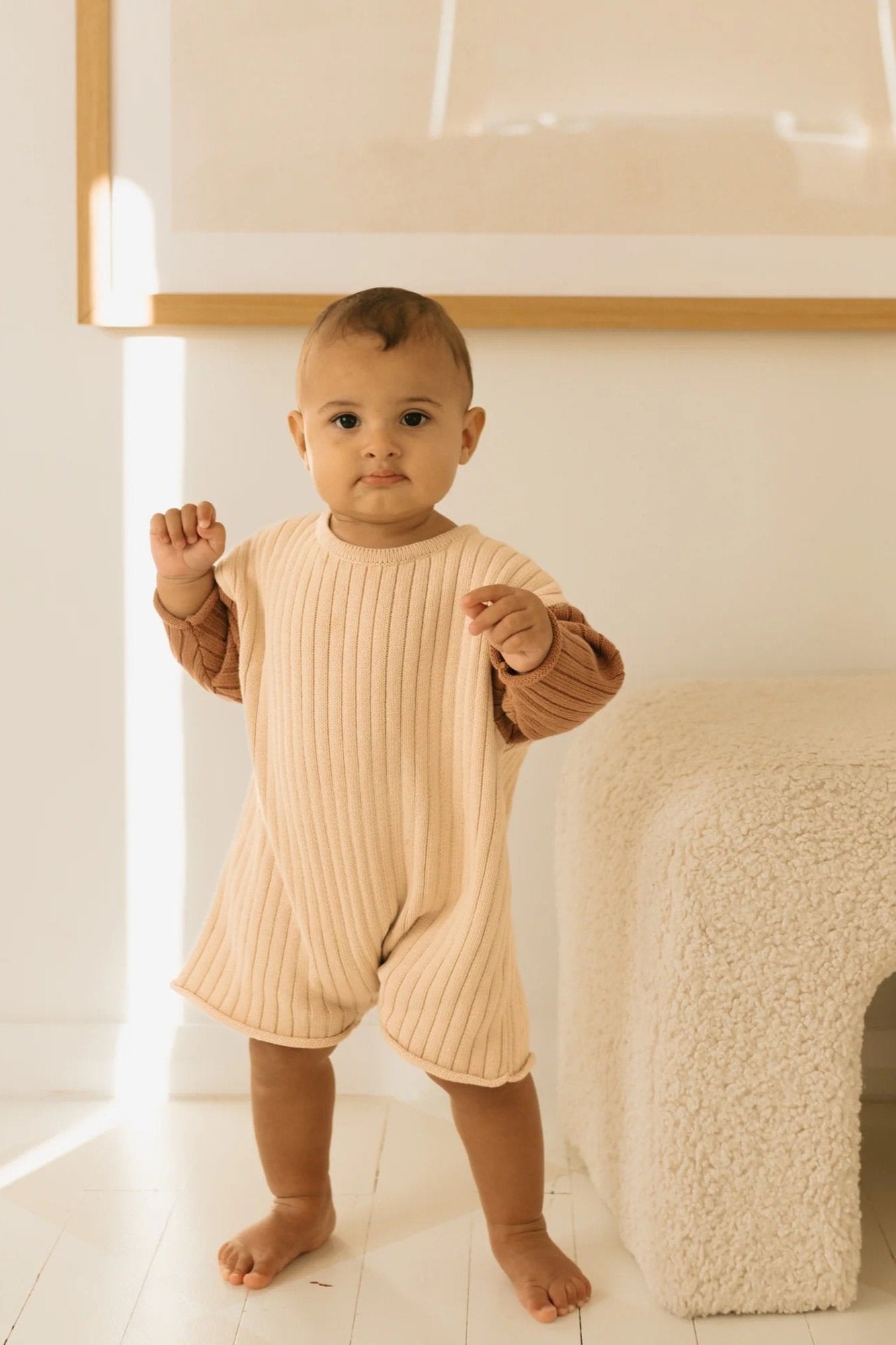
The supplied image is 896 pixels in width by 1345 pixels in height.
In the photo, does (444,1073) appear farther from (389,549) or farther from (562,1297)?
(389,549)

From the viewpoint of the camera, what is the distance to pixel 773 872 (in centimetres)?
102

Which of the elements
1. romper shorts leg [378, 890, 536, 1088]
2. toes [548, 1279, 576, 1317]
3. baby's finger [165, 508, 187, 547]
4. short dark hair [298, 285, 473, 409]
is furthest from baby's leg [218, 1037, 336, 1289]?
short dark hair [298, 285, 473, 409]

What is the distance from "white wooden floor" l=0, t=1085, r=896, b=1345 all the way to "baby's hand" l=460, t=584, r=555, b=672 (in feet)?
1.74

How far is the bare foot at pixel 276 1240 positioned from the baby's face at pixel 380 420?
60 cm

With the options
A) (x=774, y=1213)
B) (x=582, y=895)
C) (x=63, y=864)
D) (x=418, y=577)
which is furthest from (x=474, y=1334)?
(x=63, y=864)

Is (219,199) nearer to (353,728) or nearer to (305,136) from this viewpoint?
(305,136)

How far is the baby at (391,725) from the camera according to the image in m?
1.00

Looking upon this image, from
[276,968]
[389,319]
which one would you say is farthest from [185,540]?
[276,968]

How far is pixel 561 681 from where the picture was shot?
0.99m

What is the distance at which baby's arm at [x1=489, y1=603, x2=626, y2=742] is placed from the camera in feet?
3.23

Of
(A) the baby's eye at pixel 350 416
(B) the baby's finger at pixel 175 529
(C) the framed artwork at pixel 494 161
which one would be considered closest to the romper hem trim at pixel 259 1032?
(B) the baby's finger at pixel 175 529

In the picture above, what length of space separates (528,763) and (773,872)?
489 millimetres

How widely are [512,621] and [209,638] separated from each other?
0.31 m

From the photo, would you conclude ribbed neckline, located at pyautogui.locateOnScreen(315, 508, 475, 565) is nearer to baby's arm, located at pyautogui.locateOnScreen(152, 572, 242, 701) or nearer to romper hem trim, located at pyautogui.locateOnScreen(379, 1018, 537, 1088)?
baby's arm, located at pyautogui.locateOnScreen(152, 572, 242, 701)
